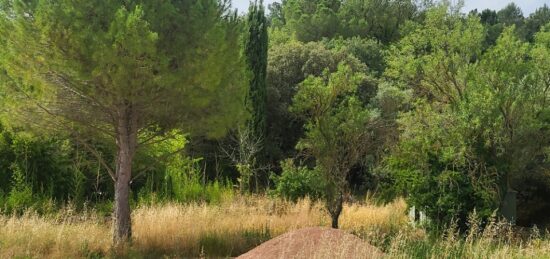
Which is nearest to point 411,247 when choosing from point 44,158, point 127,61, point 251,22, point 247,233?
point 247,233

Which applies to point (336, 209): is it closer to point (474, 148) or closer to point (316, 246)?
point (474, 148)

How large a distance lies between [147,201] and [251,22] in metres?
9.00

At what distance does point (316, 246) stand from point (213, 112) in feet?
8.78

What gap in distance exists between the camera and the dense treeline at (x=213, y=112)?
21.8ft

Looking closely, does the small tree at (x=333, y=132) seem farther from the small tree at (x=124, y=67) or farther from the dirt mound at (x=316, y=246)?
the dirt mound at (x=316, y=246)

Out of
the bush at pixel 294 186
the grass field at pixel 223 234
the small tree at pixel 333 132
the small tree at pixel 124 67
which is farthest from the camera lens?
the bush at pixel 294 186

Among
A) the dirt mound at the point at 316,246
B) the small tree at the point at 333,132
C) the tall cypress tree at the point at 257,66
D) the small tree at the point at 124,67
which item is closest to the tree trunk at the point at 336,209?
the small tree at the point at 333,132

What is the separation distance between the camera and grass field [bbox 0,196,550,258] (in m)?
7.00

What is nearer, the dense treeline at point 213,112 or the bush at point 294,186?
the dense treeline at point 213,112

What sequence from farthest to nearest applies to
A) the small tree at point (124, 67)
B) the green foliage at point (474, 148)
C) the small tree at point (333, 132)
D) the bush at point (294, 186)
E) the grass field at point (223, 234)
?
the bush at point (294, 186), the small tree at point (333, 132), the green foliage at point (474, 148), the grass field at point (223, 234), the small tree at point (124, 67)

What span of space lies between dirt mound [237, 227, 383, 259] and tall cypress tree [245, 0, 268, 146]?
408 inches

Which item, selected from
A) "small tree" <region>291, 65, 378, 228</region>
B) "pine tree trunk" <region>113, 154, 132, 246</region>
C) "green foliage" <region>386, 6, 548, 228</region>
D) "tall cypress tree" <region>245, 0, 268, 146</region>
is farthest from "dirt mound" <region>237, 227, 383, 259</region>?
"tall cypress tree" <region>245, 0, 268, 146</region>

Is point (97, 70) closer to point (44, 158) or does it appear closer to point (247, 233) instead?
point (247, 233)

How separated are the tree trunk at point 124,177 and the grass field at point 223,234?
24 cm
